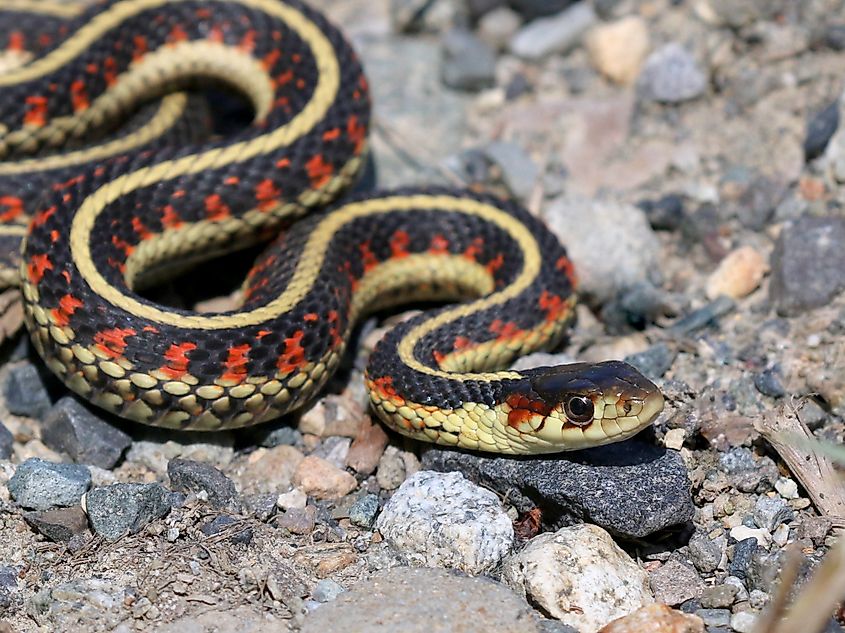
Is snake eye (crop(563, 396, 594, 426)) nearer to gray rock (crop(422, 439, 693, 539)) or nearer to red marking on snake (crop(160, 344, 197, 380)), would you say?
gray rock (crop(422, 439, 693, 539))

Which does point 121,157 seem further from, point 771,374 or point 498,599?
point 771,374

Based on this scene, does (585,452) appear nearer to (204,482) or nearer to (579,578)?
(579,578)

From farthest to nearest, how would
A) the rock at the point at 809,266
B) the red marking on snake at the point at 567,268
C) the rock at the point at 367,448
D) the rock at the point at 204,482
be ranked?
the red marking on snake at the point at 567,268 < the rock at the point at 809,266 < the rock at the point at 367,448 < the rock at the point at 204,482

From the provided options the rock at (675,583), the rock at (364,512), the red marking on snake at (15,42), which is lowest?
the rock at (675,583)

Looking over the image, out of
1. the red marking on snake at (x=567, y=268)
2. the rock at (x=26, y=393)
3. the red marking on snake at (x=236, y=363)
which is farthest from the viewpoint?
the red marking on snake at (x=567, y=268)

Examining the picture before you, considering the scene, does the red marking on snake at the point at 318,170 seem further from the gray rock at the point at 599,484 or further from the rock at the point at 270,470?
the gray rock at the point at 599,484

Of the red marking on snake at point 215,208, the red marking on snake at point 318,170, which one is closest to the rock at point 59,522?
the red marking on snake at point 215,208

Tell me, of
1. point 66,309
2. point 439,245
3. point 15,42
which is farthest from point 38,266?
point 15,42
